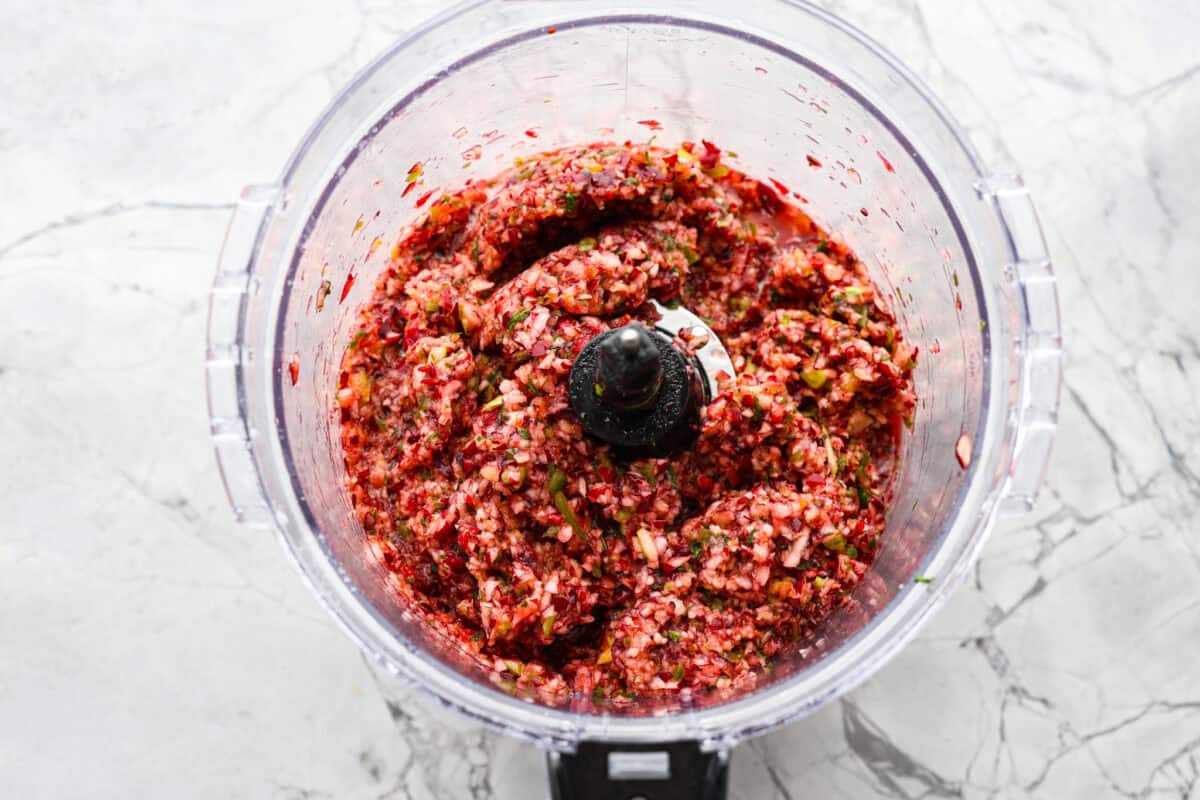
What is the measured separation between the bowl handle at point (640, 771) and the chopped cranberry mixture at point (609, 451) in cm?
19

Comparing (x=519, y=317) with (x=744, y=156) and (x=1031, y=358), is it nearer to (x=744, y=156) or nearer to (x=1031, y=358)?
(x=744, y=156)

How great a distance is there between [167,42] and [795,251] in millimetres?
1585

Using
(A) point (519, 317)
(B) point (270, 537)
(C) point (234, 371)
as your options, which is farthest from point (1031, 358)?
(B) point (270, 537)

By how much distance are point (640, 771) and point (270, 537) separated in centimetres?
113

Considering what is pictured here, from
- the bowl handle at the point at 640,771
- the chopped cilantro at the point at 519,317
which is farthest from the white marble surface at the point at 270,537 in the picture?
the chopped cilantro at the point at 519,317

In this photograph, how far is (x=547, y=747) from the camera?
1.69m

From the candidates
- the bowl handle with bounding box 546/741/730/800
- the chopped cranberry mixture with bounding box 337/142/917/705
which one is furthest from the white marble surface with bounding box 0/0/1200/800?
the bowl handle with bounding box 546/741/730/800

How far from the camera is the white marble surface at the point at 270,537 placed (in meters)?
2.35

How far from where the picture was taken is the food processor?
170cm

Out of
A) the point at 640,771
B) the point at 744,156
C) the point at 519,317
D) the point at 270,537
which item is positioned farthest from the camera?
the point at 270,537

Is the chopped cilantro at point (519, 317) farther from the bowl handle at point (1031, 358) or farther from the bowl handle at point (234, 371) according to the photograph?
the bowl handle at point (1031, 358)

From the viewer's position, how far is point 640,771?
1662 millimetres

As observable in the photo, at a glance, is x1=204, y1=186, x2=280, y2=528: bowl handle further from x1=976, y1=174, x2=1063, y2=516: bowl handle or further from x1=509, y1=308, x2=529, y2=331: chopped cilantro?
x1=976, y1=174, x2=1063, y2=516: bowl handle

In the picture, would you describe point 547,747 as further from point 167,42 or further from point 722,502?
point 167,42
